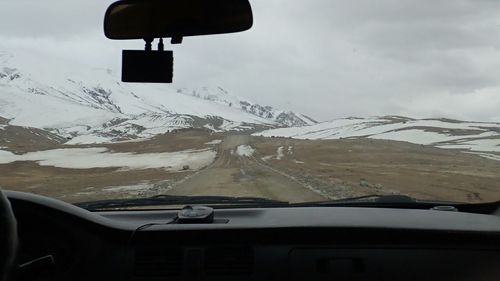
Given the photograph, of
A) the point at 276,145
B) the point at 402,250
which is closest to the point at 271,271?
the point at 402,250

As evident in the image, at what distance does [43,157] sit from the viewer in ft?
80.4

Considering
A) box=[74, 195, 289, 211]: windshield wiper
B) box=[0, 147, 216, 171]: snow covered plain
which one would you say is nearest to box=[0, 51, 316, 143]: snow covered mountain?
box=[0, 147, 216, 171]: snow covered plain

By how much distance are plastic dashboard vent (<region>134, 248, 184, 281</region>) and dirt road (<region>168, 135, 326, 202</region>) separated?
6.55 metres

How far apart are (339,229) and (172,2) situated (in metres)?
1.69

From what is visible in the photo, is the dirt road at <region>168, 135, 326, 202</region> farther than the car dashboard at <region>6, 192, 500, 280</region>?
Yes

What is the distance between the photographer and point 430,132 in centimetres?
2472

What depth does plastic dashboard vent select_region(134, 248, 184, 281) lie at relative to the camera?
366 cm

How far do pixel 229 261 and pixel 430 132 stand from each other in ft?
73.2

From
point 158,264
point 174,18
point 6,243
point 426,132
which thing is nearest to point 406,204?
point 158,264

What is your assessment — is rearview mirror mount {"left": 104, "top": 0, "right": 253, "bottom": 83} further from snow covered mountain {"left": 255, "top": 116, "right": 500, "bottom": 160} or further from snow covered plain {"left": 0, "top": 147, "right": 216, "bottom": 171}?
snow covered plain {"left": 0, "top": 147, "right": 216, "bottom": 171}

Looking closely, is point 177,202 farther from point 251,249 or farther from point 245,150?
point 245,150

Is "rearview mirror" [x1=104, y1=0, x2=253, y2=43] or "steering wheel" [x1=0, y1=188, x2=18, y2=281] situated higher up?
"rearview mirror" [x1=104, y1=0, x2=253, y2=43]

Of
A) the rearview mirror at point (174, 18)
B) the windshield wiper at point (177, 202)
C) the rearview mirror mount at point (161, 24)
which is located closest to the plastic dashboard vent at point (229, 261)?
the windshield wiper at point (177, 202)

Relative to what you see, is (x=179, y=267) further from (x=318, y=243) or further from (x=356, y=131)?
(x=356, y=131)
